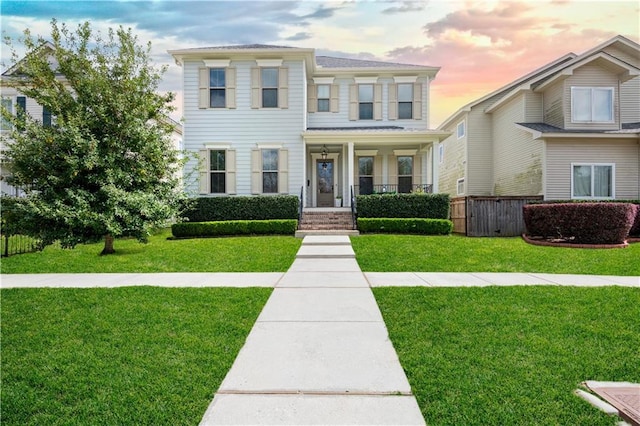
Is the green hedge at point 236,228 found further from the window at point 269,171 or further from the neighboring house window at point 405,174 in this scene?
the neighboring house window at point 405,174

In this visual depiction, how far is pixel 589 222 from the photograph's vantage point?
37.0 ft

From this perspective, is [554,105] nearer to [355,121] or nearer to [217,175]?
[355,121]

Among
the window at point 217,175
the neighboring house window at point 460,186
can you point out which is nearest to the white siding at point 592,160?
the neighboring house window at point 460,186

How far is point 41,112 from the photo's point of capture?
61.0 ft

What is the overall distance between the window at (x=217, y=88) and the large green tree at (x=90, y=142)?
555 centimetres

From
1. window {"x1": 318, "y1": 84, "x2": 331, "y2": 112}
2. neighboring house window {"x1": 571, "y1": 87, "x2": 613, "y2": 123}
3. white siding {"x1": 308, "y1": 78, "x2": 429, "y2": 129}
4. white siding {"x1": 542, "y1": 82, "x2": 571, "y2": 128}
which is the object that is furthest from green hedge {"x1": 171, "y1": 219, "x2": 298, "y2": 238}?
neighboring house window {"x1": 571, "y1": 87, "x2": 613, "y2": 123}

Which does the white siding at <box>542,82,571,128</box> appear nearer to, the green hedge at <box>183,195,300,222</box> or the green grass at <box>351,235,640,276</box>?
the green grass at <box>351,235,640,276</box>

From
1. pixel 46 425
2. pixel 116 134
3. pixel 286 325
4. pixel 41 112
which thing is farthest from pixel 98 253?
pixel 41 112

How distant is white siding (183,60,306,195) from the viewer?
15.9 meters

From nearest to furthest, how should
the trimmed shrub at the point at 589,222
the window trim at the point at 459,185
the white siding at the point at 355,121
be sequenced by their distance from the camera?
1. the trimmed shrub at the point at 589,222
2. the white siding at the point at 355,121
3. the window trim at the point at 459,185

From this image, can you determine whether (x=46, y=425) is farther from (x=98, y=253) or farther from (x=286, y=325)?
(x=98, y=253)

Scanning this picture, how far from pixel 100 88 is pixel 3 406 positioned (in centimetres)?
906

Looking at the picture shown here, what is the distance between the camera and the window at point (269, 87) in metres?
16.0

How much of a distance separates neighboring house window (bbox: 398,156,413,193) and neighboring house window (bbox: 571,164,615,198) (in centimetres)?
653
